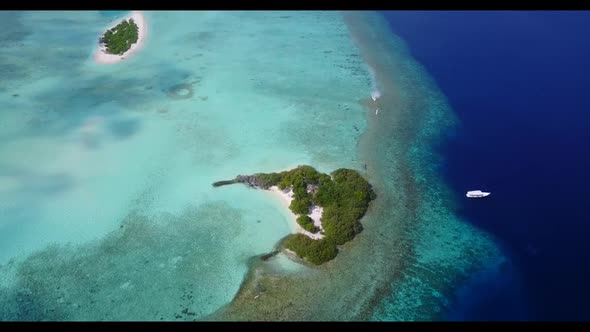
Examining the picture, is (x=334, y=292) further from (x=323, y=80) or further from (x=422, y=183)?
(x=323, y=80)

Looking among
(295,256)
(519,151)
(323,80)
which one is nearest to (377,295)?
(295,256)

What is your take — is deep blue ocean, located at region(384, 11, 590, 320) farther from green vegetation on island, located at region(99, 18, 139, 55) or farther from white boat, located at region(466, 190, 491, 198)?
green vegetation on island, located at region(99, 18, 139, 55)

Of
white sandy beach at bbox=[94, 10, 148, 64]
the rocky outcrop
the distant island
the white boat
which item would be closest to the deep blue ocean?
the white boat

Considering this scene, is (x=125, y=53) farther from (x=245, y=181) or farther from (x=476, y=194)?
(x=476, y=194)

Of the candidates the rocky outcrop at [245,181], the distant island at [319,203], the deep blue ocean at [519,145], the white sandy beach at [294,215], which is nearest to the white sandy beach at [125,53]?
the rocky outcrop at [245,181]

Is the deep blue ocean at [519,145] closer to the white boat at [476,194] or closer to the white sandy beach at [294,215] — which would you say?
the white boat at [476,194]

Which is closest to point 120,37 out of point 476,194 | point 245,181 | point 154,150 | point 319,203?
point 154,150
